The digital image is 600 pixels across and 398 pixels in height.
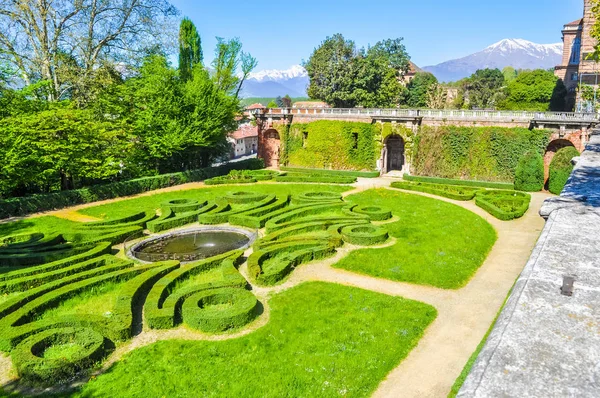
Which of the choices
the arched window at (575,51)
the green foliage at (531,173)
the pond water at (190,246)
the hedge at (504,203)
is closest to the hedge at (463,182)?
the green foliage at (531,173)

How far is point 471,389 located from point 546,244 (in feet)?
18.5

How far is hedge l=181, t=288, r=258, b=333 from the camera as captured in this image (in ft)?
50.6

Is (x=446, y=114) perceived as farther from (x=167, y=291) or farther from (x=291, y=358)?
(x=291, y=358)

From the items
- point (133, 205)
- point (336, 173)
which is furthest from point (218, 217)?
point (336, 173)

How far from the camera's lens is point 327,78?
7300cm

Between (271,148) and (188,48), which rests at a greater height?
(188,48)

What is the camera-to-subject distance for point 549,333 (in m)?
6.08

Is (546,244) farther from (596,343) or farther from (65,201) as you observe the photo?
(65,201)

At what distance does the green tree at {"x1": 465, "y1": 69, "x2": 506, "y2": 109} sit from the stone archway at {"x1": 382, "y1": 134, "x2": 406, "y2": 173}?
46156mm

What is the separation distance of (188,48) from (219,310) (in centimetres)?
4215

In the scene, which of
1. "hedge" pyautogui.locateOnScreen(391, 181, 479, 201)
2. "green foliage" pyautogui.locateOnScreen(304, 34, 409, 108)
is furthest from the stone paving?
"green foliage" pyautogui.locateOnScreen(304, 34, 409, 108)

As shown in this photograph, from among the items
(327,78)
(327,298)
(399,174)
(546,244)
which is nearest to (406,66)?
(327,78)

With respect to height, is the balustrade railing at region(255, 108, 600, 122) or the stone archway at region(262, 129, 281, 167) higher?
the balustrade railing at region(255, 108, 600, 122)

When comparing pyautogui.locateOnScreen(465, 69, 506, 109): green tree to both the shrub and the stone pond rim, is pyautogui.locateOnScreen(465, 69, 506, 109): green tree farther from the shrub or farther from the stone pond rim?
the stone pond rim
